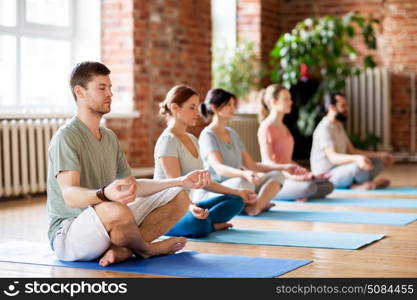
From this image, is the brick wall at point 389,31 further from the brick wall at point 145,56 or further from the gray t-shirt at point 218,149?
the gray t-shirt at point 218,149

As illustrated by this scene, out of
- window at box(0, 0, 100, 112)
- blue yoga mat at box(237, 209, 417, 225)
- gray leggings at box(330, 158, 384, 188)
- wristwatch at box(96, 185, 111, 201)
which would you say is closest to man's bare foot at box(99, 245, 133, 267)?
wristwatch at box(96, 185, 111, 201)

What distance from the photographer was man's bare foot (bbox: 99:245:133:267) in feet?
11.8

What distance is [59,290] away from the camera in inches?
119

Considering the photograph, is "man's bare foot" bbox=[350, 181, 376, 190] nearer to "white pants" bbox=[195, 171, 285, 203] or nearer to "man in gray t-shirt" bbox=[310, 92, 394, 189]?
"man in gray t-shirt" bbox=[310, 92, 394, 189]

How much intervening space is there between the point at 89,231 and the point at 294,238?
138cm

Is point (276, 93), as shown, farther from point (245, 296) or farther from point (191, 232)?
point (245, 296)

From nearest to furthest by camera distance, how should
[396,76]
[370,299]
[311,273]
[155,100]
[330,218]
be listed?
[370,299] < [311,273] < [330,218] < [155,100] < [396,76]

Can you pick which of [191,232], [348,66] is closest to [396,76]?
[348,66]

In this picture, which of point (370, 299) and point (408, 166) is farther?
point (408, 166)

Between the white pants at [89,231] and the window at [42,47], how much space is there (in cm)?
350

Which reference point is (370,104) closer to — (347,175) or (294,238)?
(347,175)

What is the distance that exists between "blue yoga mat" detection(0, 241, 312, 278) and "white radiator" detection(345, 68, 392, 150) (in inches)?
267

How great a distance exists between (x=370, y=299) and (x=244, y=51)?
22.9 feet

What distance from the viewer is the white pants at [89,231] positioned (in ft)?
11.3
